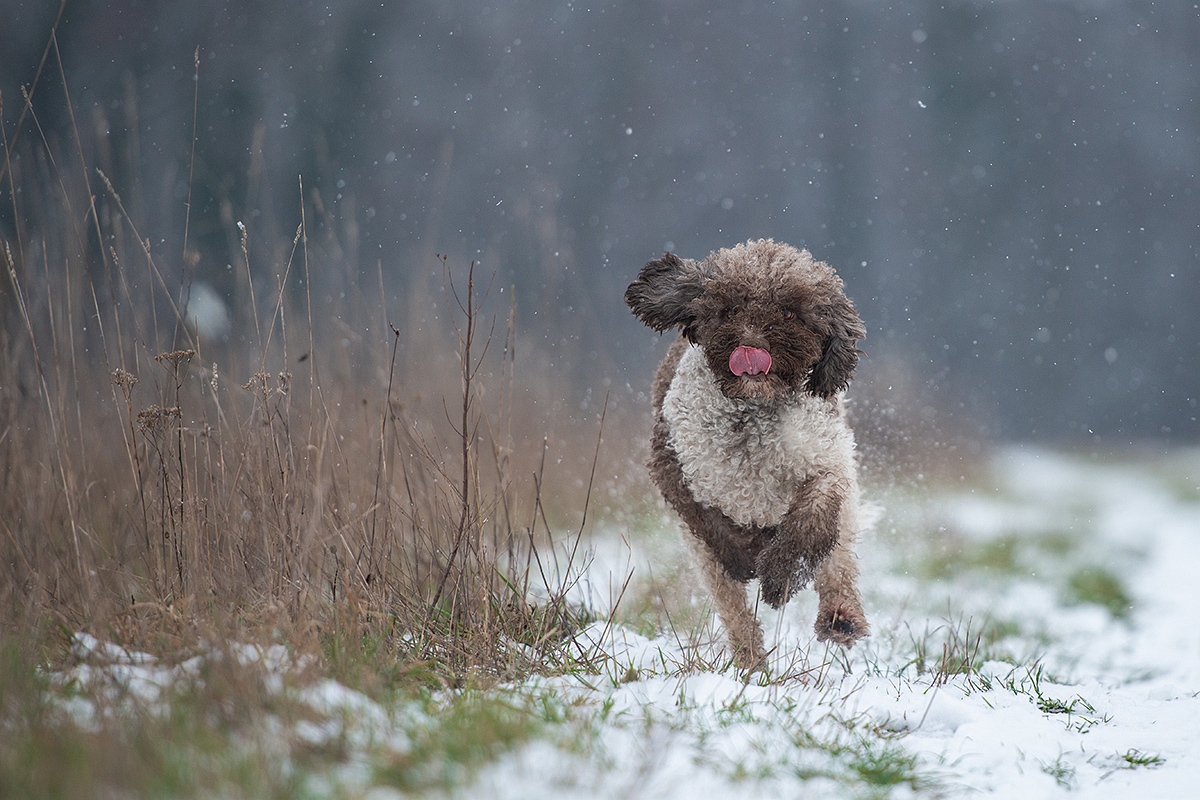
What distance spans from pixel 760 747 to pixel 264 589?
5.92 feet

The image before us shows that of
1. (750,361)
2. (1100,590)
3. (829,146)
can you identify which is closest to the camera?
(750,361)

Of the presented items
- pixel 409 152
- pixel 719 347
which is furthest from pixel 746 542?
pixel 409 152

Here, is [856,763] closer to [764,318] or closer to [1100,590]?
[764,318]

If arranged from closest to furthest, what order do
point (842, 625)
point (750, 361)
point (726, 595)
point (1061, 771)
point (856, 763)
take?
point (856, 763), point (1061, 771), point (750, 361), point (842, 625), point (726, 595)

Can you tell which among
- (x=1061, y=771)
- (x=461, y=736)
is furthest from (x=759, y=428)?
(x=461, y=736)

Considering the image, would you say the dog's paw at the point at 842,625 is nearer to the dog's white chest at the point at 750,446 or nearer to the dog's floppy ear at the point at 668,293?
the dog's white chest at the point at 750,446

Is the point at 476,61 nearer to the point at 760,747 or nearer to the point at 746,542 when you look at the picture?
the point at 746,542

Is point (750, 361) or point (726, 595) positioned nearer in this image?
point (750, 361)

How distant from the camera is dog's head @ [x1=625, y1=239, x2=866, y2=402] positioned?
10.5 feet

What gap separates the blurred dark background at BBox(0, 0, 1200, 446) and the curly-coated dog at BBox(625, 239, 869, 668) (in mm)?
7984

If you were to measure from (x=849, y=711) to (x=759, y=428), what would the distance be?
3.83 ft

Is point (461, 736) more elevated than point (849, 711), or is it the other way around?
point (849, 711)

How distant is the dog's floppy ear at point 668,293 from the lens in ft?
11.2

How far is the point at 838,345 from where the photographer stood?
3.28 metres
